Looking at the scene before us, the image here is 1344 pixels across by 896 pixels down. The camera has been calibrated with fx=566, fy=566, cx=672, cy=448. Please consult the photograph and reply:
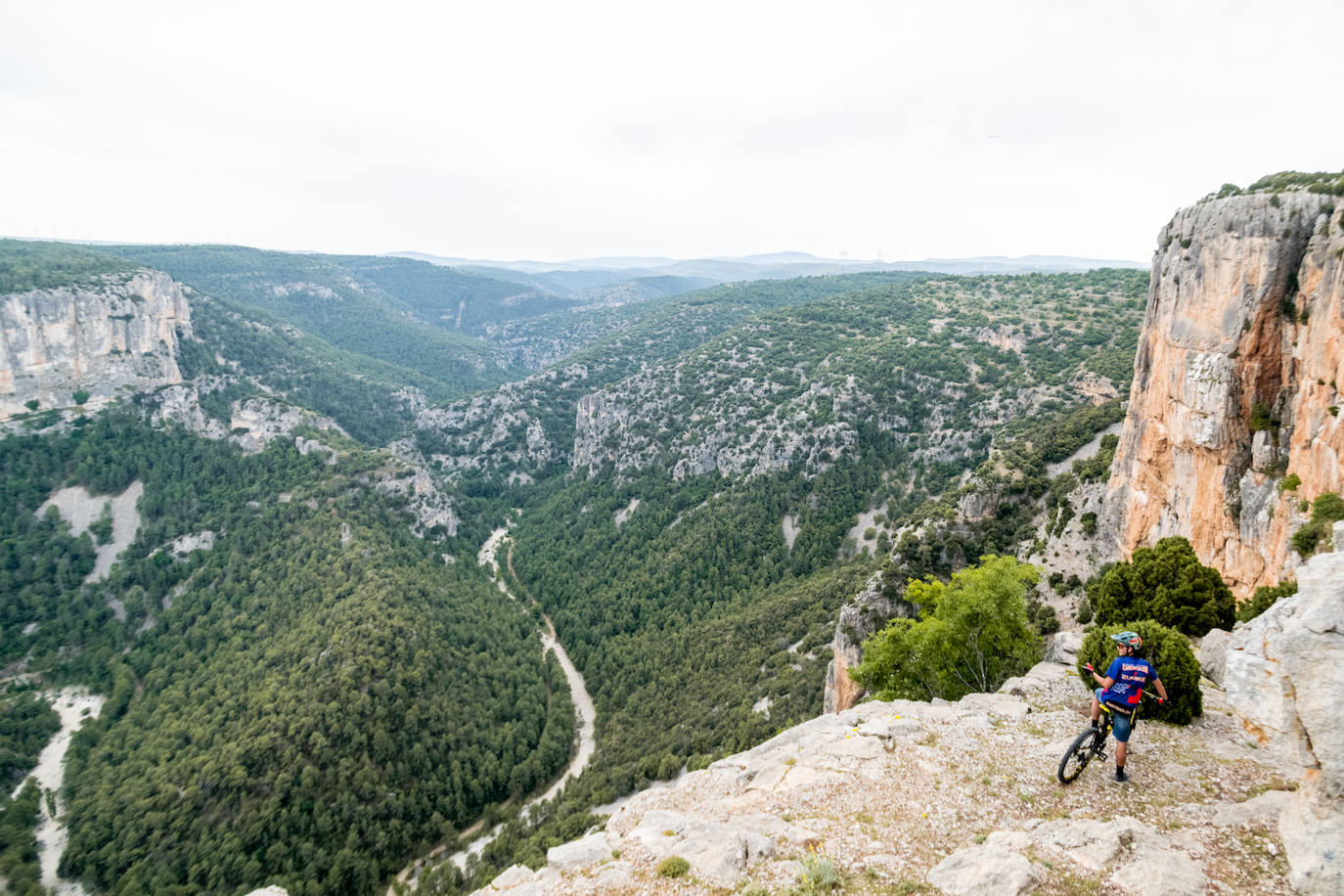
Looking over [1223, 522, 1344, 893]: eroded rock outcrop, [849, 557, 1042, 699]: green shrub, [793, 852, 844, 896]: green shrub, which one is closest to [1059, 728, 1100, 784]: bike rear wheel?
[1223, 522, 1344, 893]: eroded rock outcrop

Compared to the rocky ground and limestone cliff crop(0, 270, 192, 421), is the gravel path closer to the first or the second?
limestone cliff crop(0, 270, 192, 421)

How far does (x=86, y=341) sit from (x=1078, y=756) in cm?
14559

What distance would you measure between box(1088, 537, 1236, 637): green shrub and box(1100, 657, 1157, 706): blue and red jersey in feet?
27.2

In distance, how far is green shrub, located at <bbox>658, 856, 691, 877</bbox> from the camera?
41.5 feet

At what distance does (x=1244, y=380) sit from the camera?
24766mm

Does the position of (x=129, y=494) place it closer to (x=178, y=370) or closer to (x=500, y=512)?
(x=178, y=370)

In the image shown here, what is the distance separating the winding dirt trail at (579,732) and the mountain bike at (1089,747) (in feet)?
179

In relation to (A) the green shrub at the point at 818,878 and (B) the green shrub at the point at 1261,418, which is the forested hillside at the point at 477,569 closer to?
(B) the green shrub at the point at 1261,418

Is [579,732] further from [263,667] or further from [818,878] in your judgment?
[818,878]

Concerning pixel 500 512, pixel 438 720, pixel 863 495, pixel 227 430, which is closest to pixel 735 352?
pixel 863 495

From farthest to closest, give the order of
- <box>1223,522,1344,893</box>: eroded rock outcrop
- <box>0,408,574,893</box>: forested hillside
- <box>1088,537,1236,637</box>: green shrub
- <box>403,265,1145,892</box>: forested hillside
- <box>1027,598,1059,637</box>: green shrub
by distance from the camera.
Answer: <box>403,265,1145,892</box>: forested hillside, <box>0,408,574,893</box>: forested hillside, <box>1027,598,1059,637</box>: green shrub, <box>1088,537,1236,637</box>: green shrub, <box>1223,522,1344,893</box>: eroded rock outcrop

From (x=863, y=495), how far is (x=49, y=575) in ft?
386

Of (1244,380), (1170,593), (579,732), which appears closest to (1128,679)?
(1170,593)

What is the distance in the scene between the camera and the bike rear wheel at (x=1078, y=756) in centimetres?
1327
